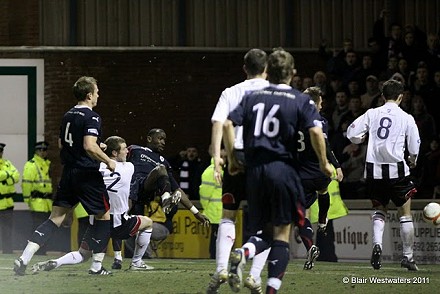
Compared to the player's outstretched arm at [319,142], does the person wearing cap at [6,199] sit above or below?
below

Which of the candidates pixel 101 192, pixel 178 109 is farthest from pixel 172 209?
pixel 178 109

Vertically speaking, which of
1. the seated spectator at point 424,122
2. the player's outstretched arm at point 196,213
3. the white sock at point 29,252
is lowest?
the white sock at point 29,252

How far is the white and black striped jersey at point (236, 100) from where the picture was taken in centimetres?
1158

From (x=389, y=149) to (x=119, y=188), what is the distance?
10.9 ft

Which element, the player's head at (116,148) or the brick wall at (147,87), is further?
the brick wall at (147,87)

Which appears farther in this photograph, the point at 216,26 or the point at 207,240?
the point at 216,26

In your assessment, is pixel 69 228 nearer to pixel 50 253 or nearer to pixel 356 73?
pixel 50 253

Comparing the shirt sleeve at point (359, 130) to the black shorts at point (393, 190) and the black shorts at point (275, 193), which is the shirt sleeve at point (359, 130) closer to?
the black shorts at point (393, 190)

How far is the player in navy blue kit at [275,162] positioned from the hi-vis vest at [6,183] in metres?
12.8

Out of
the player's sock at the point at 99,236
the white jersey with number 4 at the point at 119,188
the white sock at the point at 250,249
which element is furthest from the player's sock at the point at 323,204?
the white sock at the point at 250,249

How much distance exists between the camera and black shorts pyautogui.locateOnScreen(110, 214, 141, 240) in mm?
15633

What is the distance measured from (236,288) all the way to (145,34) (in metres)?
15.5

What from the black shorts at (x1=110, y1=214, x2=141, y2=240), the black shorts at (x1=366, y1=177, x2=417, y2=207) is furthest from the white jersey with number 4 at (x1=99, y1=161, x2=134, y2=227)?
the black shorts at (x1=366, y1=177, x2=417, y2=207)

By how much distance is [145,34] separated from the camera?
25.6m
